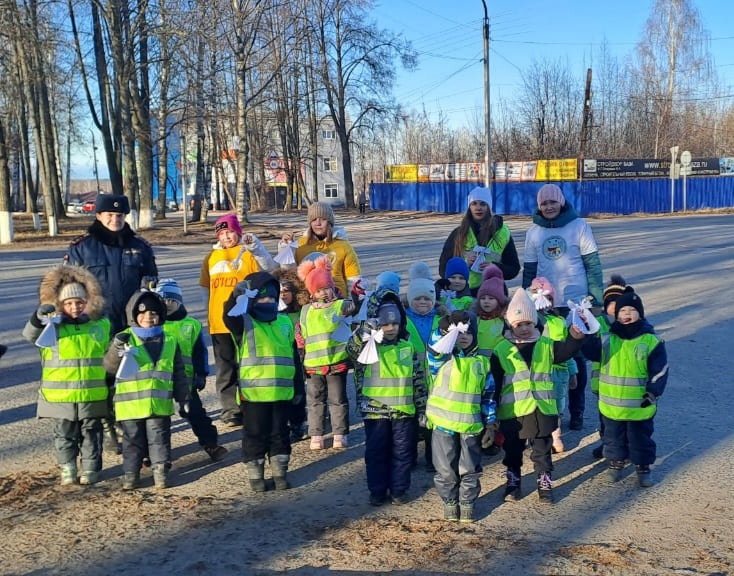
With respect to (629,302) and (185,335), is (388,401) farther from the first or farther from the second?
(629,302)

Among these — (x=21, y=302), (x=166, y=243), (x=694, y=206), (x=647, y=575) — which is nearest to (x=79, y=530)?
(x=647, y=575)

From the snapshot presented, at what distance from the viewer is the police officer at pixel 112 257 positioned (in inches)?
199

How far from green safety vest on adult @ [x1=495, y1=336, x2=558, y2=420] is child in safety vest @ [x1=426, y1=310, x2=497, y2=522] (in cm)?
21

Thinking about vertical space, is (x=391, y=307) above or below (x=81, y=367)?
above

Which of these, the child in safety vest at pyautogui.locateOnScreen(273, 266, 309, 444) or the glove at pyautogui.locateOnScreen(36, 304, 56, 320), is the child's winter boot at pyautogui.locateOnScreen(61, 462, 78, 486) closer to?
the glove at pyautogui.locateOnScreen(36, 304, 56, 320)

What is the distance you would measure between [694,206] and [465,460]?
39.8 meters

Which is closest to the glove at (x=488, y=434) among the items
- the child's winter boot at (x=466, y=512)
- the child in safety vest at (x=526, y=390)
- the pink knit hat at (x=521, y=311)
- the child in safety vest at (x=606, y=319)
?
the child in safety vest at (x=526, y=390)

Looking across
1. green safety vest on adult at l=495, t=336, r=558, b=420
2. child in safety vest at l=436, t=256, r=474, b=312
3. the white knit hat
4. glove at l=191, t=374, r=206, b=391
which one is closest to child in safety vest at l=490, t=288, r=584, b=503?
green safety vest on adult at l=495, t=336, r=558, b=420

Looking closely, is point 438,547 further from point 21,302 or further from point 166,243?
point 166,243

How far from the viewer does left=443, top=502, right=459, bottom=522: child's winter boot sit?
4047 mm

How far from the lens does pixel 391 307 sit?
4.41 m

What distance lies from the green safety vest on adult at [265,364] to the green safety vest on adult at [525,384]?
4.24 ft

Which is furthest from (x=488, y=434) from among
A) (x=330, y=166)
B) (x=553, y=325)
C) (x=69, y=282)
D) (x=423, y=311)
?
(x=330, y=166)

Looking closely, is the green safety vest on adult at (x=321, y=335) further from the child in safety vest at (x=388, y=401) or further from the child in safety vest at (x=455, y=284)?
the child in safety vest at (x=455, y=284)
